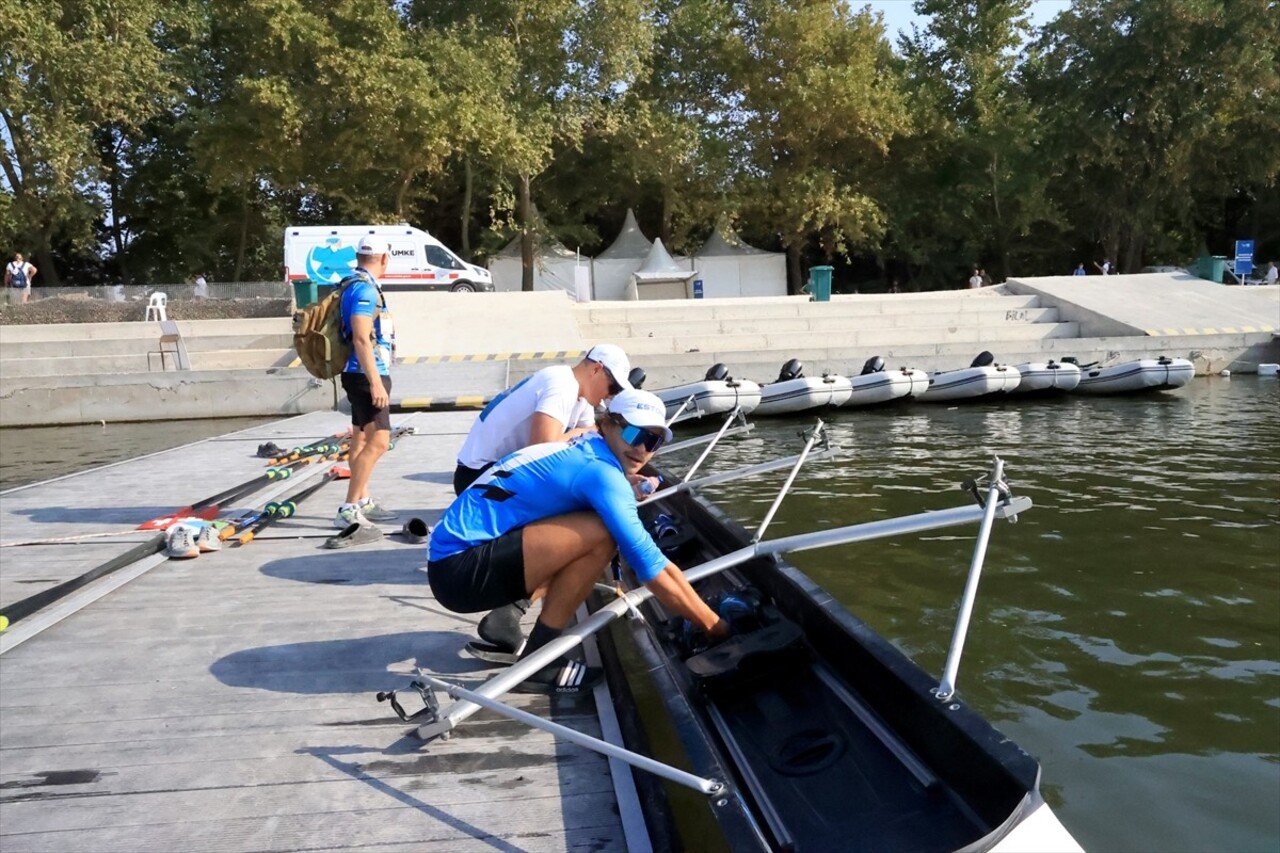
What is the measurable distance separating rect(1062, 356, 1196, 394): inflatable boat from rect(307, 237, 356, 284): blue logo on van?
18057 mm

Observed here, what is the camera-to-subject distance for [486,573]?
11.6ft

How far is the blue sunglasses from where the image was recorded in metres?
3.62

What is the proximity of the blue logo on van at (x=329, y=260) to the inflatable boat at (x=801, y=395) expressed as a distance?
1456 centimetres

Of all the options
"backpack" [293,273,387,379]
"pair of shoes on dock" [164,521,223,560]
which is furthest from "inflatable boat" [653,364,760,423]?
"pair of shoes on dock" [164,521,223,560]

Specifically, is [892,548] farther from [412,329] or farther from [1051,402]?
[412,329]

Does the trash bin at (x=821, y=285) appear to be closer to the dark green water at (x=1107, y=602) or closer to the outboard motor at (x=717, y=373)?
the outboard motor at (x=717, y=373)

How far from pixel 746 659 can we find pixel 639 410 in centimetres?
99

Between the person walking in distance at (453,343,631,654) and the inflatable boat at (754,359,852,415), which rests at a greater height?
the person walking in distance at (453,343,631,654)

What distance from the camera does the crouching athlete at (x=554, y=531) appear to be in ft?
11.5

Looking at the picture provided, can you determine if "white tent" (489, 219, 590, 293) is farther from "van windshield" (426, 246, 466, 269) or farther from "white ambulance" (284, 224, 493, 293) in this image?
"white ambulance" (284, 224, 493, 293)

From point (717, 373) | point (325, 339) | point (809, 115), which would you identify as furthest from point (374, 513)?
point (809, 115)

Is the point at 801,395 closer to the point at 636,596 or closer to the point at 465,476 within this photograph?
the point at 465,476

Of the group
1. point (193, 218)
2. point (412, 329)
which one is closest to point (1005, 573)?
point (412, 329)

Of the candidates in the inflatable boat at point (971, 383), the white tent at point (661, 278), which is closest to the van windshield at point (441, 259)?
the white tent at point (661, 278)
